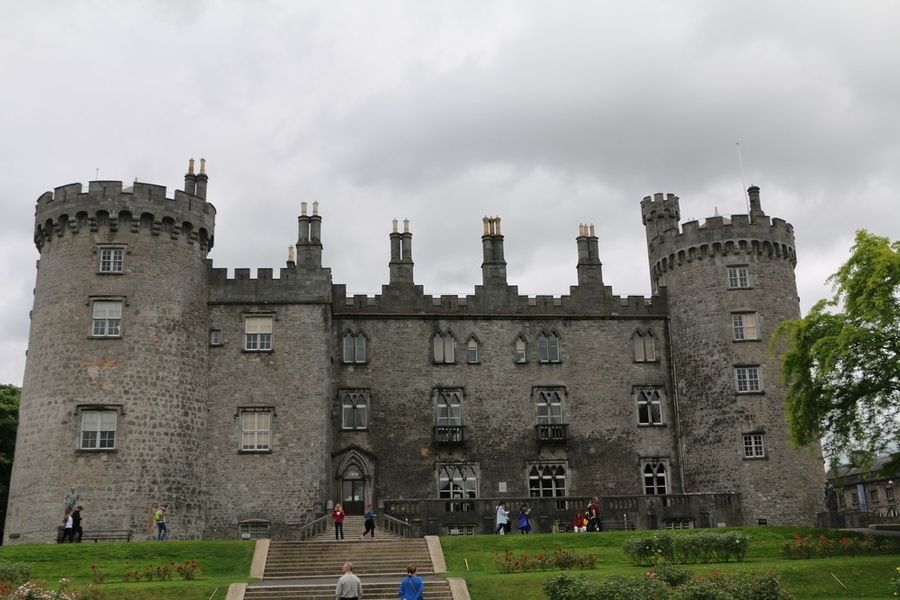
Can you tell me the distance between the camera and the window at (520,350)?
44.7m

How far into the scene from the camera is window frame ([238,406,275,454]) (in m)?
40.0

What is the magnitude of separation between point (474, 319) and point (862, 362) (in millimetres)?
18341

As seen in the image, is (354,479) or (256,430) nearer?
(256,430)

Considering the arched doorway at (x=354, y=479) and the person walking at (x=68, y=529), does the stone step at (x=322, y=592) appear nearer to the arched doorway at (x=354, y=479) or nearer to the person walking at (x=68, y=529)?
the person walking at (x=68, y=529)

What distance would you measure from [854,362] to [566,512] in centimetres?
1342

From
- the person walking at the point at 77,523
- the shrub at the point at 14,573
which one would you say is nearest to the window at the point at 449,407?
the person walking at the point at 77,523

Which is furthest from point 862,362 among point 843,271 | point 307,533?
point 307,533

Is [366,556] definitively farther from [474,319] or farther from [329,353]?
[474,319]

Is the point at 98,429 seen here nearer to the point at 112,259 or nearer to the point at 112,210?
the point at 112,259

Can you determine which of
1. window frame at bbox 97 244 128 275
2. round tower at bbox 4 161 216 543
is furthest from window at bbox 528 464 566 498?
window frame at bbox 97 244 128 275

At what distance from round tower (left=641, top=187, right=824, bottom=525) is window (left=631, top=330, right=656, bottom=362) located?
1030 millimetres

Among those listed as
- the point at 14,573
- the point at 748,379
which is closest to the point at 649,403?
the point at 748,379

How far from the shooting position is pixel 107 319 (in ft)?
126

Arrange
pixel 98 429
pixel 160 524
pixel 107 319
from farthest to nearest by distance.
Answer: pixel 107 319
pixel 98 429
pixel 160 524
